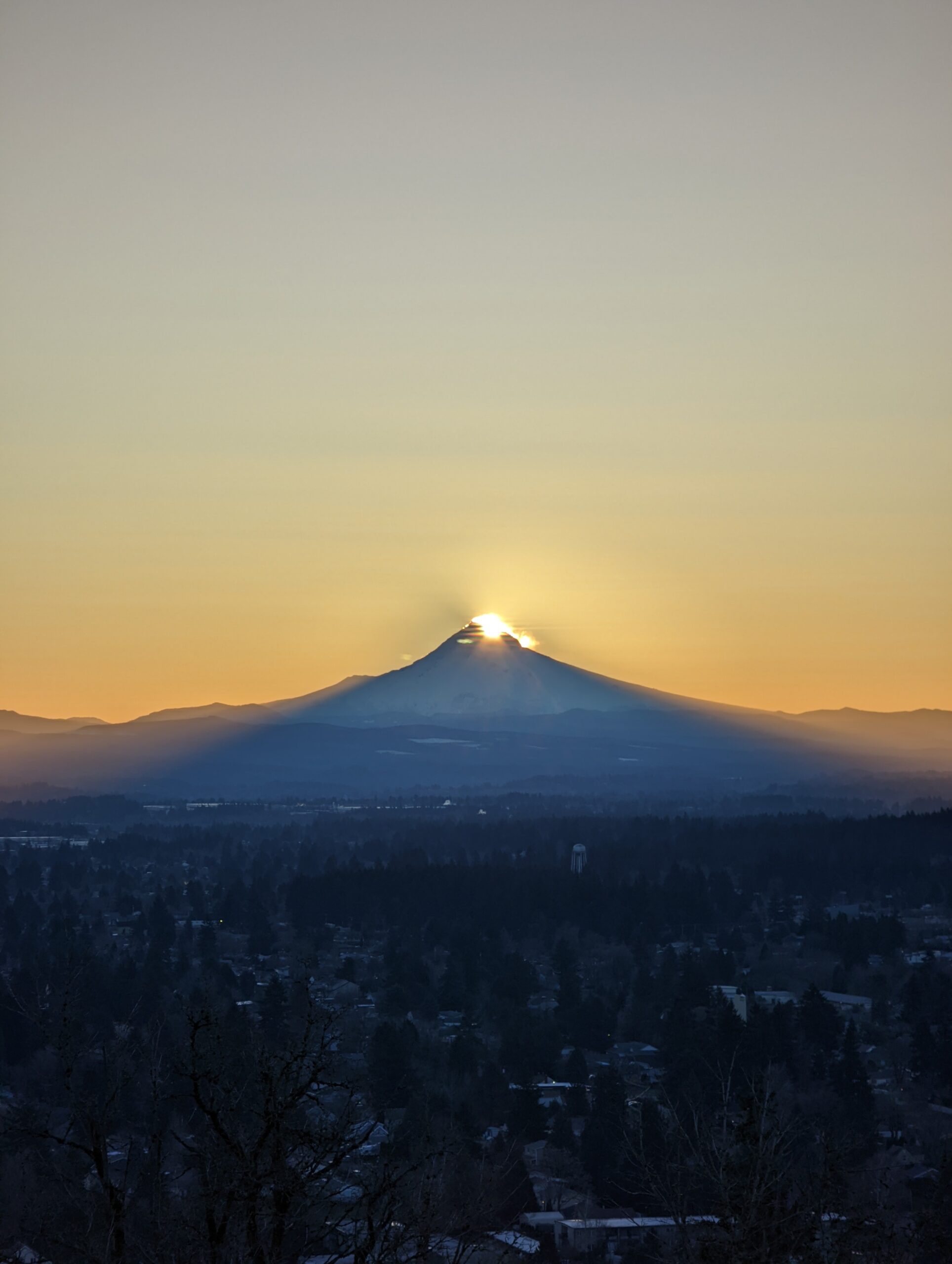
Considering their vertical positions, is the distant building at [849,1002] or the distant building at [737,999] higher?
the distant building at [737,999]

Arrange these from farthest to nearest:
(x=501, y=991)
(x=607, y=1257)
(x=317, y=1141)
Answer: (x=501, y=991) < (x=607, y=1257) < (x=317, y=1141)

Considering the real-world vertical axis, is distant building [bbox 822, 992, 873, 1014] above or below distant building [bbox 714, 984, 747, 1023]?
below

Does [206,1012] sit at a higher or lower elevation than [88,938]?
higher

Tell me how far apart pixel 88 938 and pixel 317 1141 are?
128ft

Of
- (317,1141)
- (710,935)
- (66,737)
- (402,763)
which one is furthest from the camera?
(66,737)

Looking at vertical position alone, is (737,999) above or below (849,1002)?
above

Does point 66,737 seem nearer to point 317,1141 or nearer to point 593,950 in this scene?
point 593,950

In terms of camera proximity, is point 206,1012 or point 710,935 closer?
point 206,1012

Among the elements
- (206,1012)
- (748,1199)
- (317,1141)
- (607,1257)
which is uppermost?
(206,1012)

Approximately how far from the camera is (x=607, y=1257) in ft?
63.4

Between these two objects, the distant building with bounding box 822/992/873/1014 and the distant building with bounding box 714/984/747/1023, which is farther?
the distant building with bounding box 822/992/873/1014

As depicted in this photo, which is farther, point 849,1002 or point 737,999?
point 849,1002

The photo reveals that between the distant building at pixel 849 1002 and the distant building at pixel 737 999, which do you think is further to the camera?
the distant building at pixel 849 1002

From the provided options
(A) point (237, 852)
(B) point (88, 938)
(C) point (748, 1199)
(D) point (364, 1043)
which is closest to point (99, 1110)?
(C) point (748, 1199)
